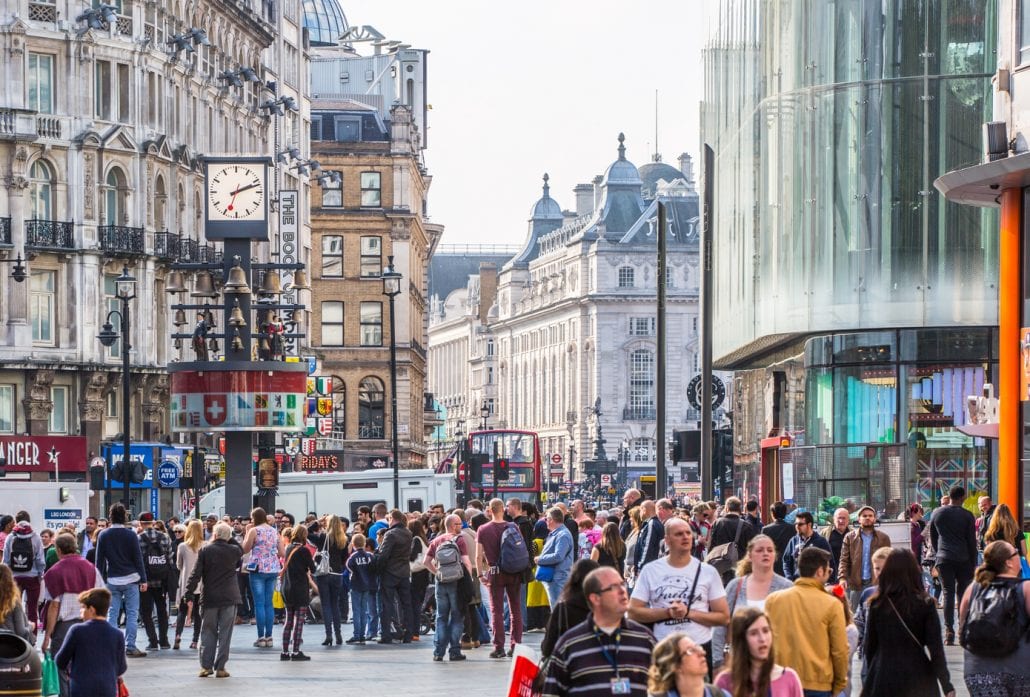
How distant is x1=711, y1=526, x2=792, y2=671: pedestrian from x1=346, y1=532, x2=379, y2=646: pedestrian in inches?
561

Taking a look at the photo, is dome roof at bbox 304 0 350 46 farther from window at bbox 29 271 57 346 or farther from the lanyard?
the lanyard

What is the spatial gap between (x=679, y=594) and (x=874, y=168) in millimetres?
25443

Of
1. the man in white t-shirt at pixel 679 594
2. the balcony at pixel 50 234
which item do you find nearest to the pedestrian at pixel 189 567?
the man in white t-shirt at pixel 679 594

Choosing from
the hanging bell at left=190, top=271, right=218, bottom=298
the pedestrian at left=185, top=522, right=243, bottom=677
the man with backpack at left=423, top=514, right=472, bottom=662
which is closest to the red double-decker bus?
the hanging bell at left=190, top=271, right=218, bottom=298

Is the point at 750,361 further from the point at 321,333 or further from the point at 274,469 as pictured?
the point at 321,333

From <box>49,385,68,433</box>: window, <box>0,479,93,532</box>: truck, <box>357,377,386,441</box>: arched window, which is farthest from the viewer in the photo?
<box>357,377,386,441</box>: arched window

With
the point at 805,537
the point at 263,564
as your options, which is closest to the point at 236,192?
the point at 263,564

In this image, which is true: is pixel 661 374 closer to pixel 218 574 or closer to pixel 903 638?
pixel 218 574

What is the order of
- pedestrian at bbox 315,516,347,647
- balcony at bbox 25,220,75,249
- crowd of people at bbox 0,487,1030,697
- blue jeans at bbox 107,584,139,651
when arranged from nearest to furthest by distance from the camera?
crowd of people at bbox 0,487,1030,697, blue jeans at bbox 107,584,139,651, pedestrian at bbox 315,516,347,647, balcony at bbox 25,220,75,249

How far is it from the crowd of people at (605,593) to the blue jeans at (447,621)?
0.08ft

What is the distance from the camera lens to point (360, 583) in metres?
27.4

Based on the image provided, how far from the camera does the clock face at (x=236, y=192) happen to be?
36.4 m

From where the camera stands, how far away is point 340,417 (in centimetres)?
9750

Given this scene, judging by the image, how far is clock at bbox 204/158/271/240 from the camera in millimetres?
36312
